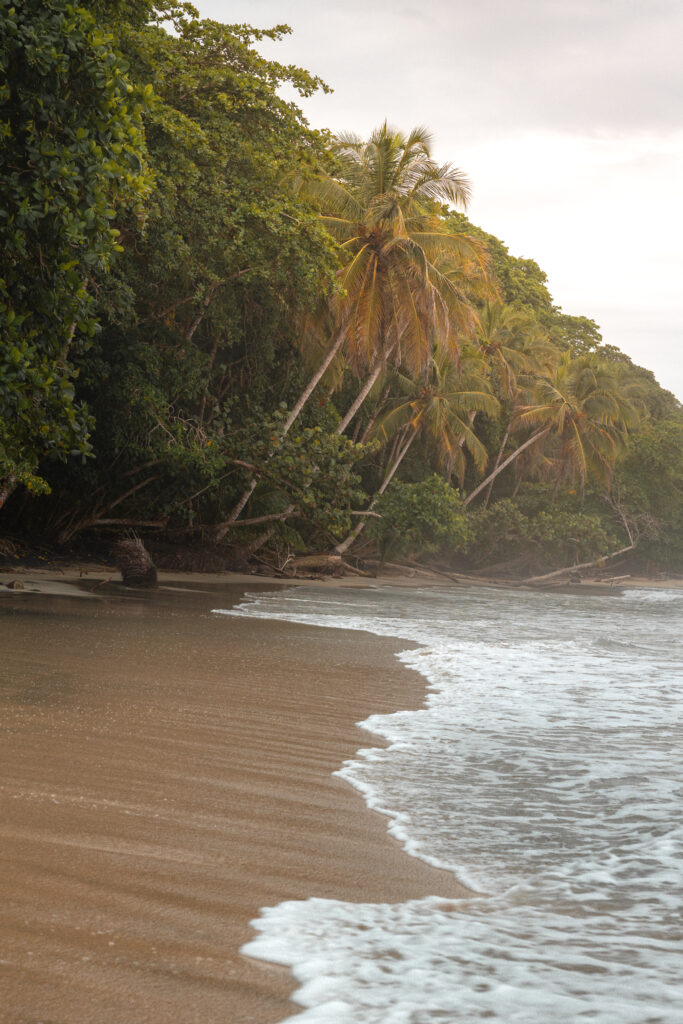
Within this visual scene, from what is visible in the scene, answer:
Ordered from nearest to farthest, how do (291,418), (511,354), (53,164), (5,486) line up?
(53,164) < (5,486) < (291,418) < (511,354)

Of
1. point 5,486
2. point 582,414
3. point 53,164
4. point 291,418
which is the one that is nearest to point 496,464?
point 582,414

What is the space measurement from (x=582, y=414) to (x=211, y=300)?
1917 cm

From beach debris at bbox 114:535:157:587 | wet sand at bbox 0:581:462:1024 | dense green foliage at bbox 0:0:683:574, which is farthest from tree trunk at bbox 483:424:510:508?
wet sand at bbox 0:581:462:1024

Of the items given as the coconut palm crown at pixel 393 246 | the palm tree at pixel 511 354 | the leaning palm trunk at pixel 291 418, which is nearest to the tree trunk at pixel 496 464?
the palm tree at pixel 511 354

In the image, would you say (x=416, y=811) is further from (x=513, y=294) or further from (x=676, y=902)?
(x=513, y=294)

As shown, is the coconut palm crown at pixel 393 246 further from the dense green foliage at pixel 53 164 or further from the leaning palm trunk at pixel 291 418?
the dense green foliage at pixel 53 164

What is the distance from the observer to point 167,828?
10.1ft

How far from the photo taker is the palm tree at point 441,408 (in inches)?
1020

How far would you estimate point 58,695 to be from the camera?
5.16m

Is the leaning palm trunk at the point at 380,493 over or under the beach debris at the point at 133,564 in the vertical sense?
over

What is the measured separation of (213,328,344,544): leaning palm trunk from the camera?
57.4 ft

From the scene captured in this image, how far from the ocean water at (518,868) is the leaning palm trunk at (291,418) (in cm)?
1016

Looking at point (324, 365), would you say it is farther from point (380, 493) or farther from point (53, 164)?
point (53, 164)

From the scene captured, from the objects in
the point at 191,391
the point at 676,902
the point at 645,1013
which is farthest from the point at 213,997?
the point at 191,391
